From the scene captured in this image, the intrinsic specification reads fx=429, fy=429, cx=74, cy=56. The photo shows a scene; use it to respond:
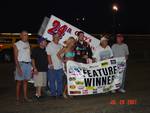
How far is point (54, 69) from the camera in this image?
1179 cm

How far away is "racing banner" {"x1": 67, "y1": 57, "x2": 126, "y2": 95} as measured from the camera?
1194 centimetres

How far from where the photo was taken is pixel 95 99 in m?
11.6

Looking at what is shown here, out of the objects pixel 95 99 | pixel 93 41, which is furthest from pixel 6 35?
pixel 95 99

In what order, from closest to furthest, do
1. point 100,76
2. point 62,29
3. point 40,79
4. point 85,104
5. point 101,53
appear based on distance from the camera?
1. point 85,104
2. point 40,79
3. point 100,76
4. point 101,53
5. point 62,29

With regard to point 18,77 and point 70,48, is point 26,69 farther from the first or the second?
point 70,48

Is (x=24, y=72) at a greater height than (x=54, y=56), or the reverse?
(x=54, y=56)

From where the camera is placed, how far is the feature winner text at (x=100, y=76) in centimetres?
1211

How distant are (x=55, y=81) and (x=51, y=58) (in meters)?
0.65

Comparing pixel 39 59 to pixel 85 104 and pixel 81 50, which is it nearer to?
pixel 81 50

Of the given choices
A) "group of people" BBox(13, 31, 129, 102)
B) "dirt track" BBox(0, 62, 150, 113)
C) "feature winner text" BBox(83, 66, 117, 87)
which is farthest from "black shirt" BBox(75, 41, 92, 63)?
"dirt track" BBox(0, 62, 150, 113)

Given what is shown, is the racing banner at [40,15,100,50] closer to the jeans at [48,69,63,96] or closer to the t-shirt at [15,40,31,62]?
the jeans at [48,69,63,96]
